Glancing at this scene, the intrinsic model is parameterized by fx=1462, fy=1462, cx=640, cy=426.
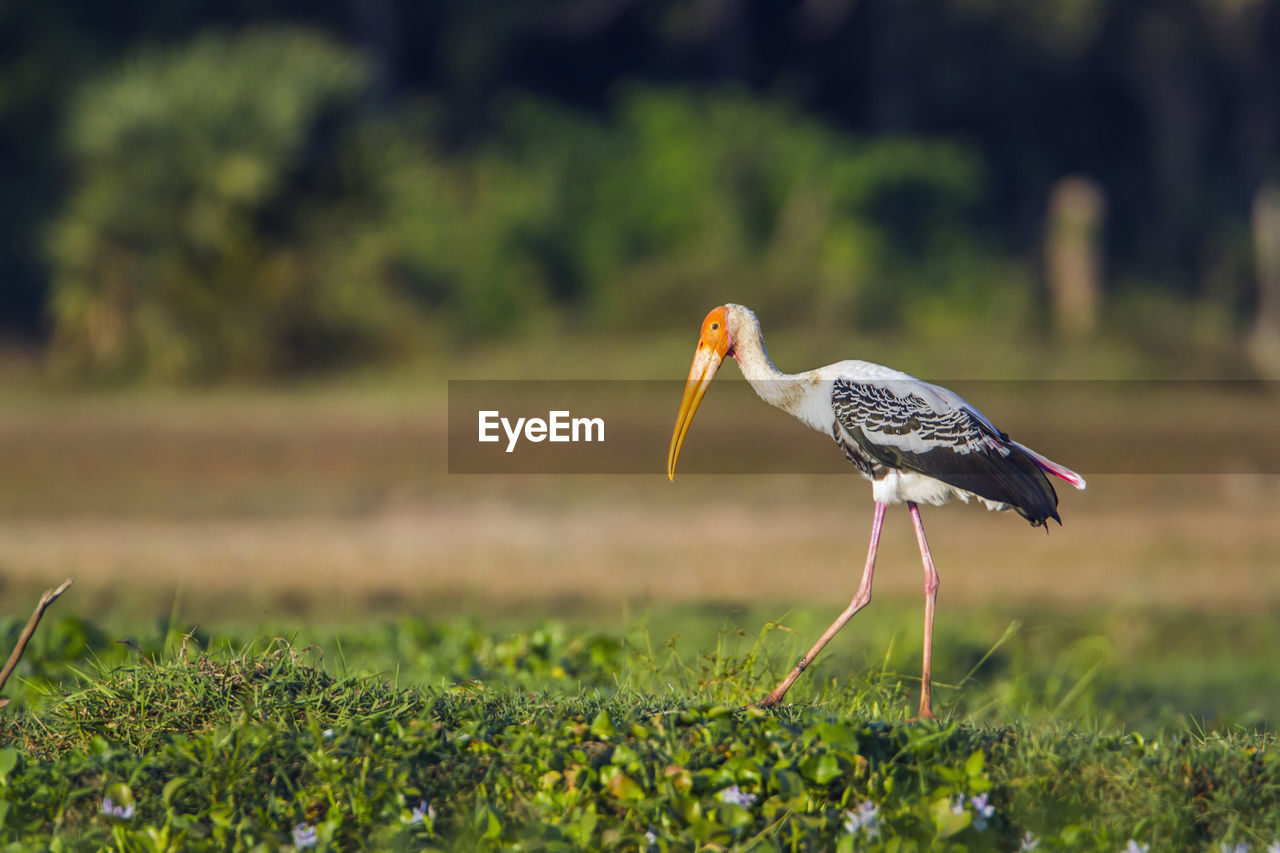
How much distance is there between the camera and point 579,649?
4.67 m

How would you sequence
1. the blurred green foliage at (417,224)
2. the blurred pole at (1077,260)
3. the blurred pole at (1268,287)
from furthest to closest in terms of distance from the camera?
the blurred pole at (1268,287), the blurred pole at (1077,260), the blurred green foliage at (417,224)

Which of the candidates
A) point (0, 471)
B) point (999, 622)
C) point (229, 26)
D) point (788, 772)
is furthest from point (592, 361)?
point (788, 772)

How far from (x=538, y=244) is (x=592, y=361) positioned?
2639 mm

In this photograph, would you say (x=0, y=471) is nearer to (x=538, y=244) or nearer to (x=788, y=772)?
(x=538, y=244)

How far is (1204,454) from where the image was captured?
11234 mm

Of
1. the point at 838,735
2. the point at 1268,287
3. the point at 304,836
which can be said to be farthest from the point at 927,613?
the point at 1268,287

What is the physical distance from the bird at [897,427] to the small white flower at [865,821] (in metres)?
0.27

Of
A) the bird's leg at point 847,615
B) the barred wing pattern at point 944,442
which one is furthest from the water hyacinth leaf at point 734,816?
the barred wing pattern at point 944,442

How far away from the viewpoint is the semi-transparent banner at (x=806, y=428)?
35.2 feet

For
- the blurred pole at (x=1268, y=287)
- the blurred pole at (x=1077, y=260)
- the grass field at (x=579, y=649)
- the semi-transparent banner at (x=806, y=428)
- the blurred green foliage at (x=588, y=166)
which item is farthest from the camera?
the blurred pole at (x=1268, y=287)

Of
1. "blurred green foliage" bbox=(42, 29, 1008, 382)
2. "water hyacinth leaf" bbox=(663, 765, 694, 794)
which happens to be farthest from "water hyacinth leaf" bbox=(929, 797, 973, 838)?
"blurred green foliage" bbox=(42, 29, 1008, 382)

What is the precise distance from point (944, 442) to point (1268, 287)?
1622cm

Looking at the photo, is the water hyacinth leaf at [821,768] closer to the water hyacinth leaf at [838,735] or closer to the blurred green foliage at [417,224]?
the water hyacinth leaf at [838,735]

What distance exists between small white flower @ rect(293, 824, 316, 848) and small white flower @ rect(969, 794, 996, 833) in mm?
1266
